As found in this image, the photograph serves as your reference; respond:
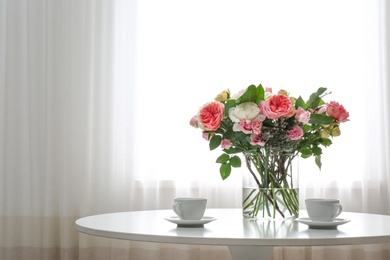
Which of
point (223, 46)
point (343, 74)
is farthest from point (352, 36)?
point (223, 46)

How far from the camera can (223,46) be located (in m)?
3.59

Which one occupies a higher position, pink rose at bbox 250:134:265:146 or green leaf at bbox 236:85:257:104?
green leaf at bbox 236:85:257:104

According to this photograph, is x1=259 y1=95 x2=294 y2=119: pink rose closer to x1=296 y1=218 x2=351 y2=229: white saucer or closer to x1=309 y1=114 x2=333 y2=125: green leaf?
x1=309 y1=114 x2=333 y2=125: green leaf

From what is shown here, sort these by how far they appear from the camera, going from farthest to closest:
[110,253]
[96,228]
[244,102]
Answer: [110,253], [244,102], [96,228]

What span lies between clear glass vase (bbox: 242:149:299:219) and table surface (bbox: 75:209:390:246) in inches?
1.6

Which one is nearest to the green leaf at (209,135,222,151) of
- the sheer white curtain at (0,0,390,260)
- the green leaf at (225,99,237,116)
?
the green leaf at (225,99,237,116)

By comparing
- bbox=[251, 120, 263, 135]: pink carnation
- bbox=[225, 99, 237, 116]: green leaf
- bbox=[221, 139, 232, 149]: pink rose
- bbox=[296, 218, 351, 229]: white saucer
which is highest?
bbox=[225, 99, 237, 116]: green leaf

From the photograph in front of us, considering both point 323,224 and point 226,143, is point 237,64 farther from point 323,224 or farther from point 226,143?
point 323,224

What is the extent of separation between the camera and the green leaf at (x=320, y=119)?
190cm

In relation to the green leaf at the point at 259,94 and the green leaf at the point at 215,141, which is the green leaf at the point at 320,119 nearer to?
the green leaf at the point at 259,94

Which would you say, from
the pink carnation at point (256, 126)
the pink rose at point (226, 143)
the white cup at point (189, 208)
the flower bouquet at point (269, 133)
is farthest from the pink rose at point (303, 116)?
the white cup at point (189, 208)

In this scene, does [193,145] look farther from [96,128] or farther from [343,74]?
[343,74]

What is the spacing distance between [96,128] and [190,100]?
56 centimetres

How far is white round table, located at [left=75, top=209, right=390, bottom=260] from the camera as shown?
149 centimetres
